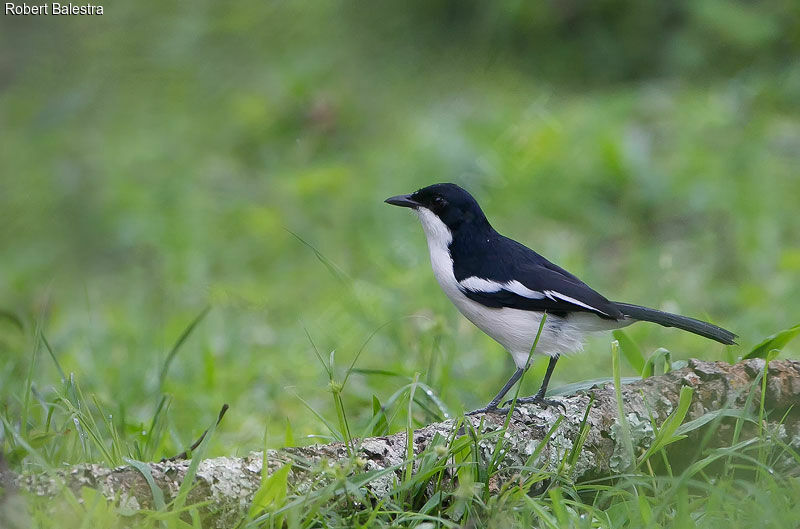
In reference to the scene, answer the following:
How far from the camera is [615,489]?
9.67 feet

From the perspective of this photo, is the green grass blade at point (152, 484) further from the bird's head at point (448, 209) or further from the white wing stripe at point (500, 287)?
the bird's head at point (448, 209)

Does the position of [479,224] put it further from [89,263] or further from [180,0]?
[180,0]

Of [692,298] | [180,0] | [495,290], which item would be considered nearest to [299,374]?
[495,290]

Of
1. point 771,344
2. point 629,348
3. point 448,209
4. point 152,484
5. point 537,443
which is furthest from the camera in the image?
point 448,209

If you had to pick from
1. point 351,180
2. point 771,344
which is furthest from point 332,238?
point 771,344

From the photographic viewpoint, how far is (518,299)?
13.0 feet

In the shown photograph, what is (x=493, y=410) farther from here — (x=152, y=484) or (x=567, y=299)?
(x=152, y=484)

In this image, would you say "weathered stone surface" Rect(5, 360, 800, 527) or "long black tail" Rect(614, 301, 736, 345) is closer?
"weathered stone surface" Rect(5, 360, 800, 527)

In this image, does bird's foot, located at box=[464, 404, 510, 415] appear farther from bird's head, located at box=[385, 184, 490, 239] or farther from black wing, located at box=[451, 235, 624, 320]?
bird's head, located at box=[385, 184, 490, 239]

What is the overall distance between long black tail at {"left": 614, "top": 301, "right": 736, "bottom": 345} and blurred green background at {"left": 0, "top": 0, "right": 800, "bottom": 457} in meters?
0.87

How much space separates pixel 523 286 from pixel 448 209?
1.83ft

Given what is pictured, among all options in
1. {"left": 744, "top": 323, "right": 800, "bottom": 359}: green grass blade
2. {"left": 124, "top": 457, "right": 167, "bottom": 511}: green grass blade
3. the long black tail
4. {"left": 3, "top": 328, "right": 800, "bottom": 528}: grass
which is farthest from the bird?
{"left": 124, "top": 457, "right": 167, "bottom": 511}: green grass blade

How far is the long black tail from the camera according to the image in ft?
12.3

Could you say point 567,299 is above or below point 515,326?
above
